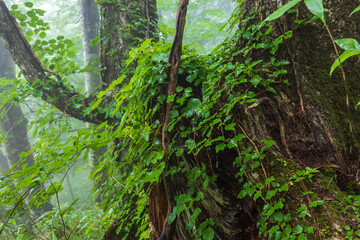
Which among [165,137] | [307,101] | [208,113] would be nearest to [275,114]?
[307,101]

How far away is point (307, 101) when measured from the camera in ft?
5.03

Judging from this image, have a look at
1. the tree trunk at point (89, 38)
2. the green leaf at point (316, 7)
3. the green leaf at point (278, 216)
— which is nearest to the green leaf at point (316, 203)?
the green leaf at point (278, 216)

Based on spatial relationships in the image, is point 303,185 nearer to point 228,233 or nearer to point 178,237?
point 228,233

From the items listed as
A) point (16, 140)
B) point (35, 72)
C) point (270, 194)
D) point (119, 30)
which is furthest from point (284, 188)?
point (16, 140)

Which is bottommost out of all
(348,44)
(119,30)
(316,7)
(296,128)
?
(296,128)

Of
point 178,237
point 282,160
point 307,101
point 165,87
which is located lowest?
point 178,237

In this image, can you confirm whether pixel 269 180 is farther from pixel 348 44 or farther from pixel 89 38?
pixel 89 38

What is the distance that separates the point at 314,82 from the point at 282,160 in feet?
2.04

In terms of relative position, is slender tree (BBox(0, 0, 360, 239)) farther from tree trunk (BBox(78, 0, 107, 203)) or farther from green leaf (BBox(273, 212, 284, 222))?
tree trunk (BBox(78, 0, 107, 203))

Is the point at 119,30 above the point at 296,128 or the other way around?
above

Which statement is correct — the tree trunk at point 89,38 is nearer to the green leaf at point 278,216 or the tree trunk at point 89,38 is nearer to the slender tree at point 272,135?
the slender tree at point 272,135

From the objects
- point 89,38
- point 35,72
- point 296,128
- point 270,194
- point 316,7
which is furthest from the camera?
point 89,38

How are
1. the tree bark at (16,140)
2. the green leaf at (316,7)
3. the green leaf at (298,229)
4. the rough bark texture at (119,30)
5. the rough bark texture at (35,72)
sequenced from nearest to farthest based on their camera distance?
the green leaf at (316,7), the green leaf at (298,229), the rough bark texture at (119,30), the rough bark texture at (35,72), the tree bark at (16,140)

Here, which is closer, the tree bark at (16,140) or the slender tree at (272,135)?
the slender tree at (272,135)
